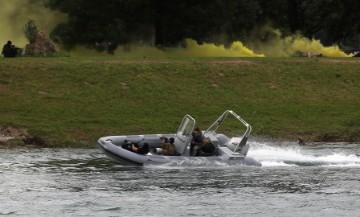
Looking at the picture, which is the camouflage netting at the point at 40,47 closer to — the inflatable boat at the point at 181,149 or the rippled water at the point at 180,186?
the rippled water at the point at 180,186

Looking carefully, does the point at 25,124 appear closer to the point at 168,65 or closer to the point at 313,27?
the point at 168,65

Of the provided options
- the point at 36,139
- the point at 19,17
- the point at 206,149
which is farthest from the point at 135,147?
the point at 19,17

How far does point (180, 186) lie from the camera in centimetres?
2928

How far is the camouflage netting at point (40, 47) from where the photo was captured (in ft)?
192

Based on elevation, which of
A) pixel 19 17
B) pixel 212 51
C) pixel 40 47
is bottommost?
pixel 212 51

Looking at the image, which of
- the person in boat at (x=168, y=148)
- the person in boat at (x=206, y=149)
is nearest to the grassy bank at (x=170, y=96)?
the person in boat at (x=168, y=148)

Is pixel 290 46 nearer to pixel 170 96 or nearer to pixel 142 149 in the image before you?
pixel 170 96

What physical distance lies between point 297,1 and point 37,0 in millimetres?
24170

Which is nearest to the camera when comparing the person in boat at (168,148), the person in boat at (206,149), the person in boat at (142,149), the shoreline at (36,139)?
the person in boat at (142,149)

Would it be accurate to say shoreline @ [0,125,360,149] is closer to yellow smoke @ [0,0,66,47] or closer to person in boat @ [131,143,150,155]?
person in boat @ [131,143,150,155]

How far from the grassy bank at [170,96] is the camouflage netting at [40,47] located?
3.94 metres

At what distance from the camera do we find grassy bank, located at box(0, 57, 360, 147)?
44531mm

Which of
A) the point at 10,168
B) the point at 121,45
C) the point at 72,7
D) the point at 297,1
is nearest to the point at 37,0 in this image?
the point at 72,7

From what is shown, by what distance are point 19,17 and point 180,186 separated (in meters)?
49.5
